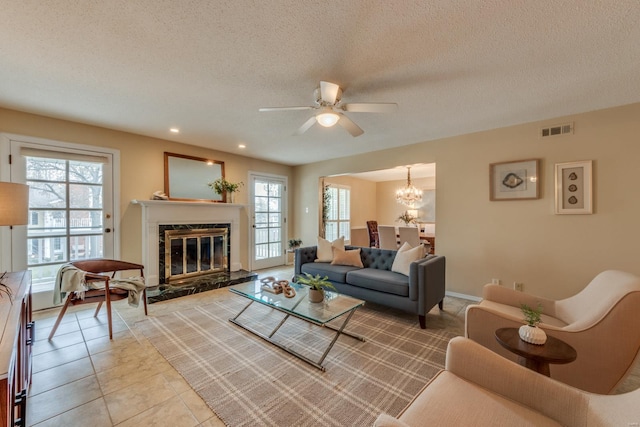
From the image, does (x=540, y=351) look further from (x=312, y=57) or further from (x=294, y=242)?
(x=294, y=242)

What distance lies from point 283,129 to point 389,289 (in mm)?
2596

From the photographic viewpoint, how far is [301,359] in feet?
7.29

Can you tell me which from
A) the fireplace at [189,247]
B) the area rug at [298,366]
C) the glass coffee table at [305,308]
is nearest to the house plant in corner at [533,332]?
the area rug at [298,366]

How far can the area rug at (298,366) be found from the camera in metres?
1.67

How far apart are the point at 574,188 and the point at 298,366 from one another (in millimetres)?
3743

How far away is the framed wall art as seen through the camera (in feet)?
11.0

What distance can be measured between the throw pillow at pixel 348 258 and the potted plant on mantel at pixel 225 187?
2.46m

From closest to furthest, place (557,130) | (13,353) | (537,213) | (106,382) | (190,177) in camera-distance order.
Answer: (13,353) → (106,382) → (557,130) → (537,213) → (190,177)

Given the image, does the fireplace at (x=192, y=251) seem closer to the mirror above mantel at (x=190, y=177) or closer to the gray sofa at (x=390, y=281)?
the mirror above mantel at (x=190, y=177)

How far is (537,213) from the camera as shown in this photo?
10.9ft

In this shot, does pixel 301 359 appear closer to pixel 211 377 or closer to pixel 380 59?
pixel 211 377

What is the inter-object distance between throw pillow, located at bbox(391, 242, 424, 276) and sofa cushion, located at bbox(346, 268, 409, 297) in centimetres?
8

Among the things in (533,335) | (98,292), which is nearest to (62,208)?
(98,292)

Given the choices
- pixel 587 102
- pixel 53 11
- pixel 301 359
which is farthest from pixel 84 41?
pixel 587 102
